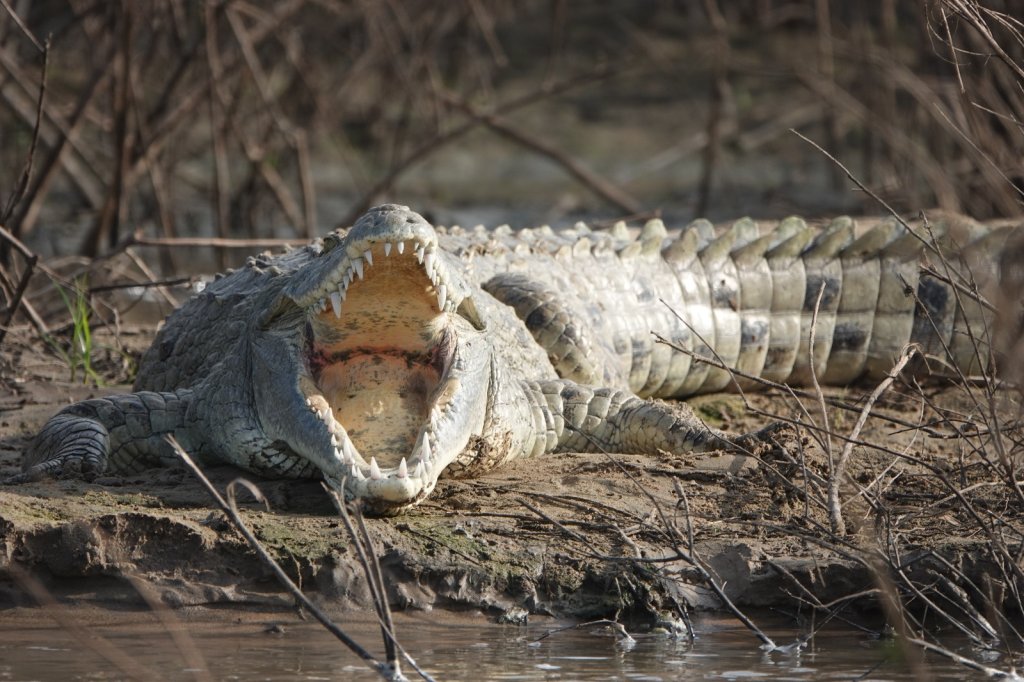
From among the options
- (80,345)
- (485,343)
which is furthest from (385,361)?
(80,345)

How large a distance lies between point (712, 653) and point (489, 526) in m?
0.72

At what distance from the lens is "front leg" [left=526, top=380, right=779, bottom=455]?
4625 mm

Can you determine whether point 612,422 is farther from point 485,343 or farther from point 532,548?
point 532,548

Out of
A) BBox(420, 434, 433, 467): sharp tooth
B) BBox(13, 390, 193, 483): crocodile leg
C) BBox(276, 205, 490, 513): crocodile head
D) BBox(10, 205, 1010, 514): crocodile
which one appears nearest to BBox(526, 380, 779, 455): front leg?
BBox(10, 205, 1010, 514): crocodile

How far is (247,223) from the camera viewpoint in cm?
984

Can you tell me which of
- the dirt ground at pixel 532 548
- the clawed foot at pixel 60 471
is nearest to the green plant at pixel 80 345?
the clawed foot at pixel 60 471

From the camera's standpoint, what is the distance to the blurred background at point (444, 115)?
7664 mm

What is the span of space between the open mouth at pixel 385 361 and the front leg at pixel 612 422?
0.77m

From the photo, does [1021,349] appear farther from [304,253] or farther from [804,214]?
[804,214]

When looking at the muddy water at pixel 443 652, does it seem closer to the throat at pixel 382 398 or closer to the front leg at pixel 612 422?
the throat at pixel 382 398

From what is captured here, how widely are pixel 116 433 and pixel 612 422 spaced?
163 centimetres

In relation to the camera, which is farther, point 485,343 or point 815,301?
point 815,301

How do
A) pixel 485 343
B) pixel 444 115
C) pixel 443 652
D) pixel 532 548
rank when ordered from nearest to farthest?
pixel 443 652, pixel 532 548, pixel 485 343, pixel 444 115

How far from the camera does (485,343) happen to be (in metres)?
4.11
